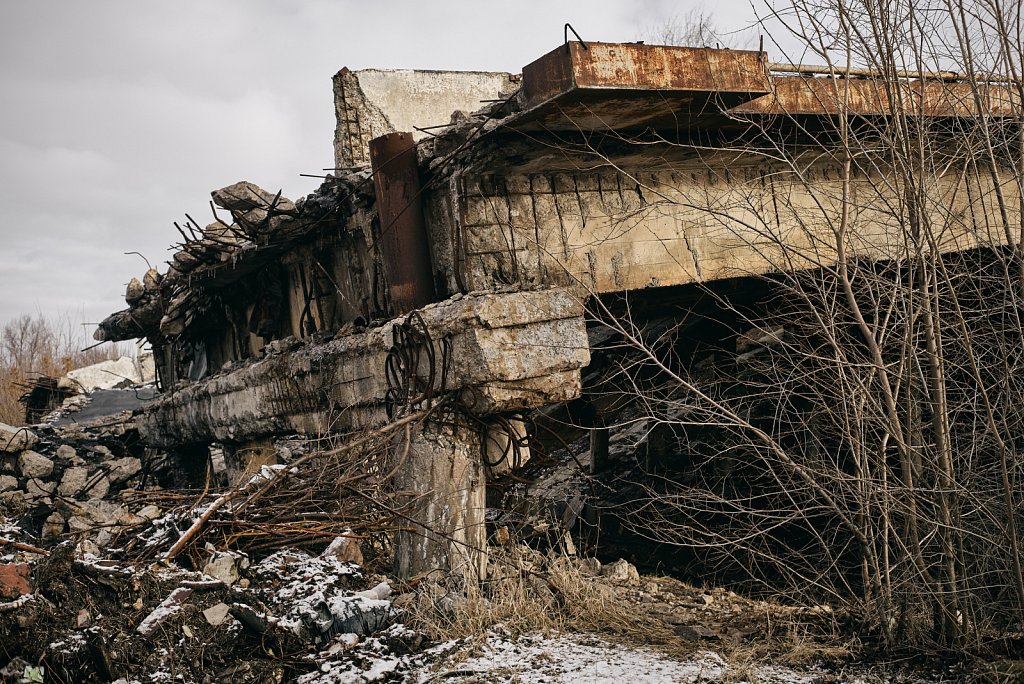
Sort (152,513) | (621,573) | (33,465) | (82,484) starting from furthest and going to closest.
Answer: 1. (82,484)
2. (33,465)
3. (621,573)
4. (152,513)

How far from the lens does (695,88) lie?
196 inches

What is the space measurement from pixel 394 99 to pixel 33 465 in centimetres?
673

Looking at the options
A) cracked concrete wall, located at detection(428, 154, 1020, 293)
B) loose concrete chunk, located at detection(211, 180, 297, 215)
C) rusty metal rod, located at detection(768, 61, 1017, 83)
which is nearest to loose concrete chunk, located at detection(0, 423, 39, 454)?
loose concrete chunk, located at detection(211, 180, 297, 215)

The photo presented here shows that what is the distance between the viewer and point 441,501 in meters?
5.28

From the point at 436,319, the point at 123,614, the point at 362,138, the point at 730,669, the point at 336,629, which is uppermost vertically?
the point at 362,138

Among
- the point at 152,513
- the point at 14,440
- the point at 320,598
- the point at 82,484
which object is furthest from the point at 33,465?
the point at 320,598

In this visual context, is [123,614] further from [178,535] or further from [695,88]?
[695,88]

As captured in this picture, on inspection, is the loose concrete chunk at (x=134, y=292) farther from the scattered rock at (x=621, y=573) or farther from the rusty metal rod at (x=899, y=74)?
the rusty metal rod at (x=899, y=74)

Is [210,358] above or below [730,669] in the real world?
above

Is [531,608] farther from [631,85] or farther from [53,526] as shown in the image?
[53,526]

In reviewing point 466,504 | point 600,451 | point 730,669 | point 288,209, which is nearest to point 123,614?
point 466,504

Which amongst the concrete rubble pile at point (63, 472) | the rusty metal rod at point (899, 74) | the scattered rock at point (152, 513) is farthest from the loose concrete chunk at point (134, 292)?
the rusty metal rod at point (899, 74)

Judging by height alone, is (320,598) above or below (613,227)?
below

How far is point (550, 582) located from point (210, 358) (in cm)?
859
